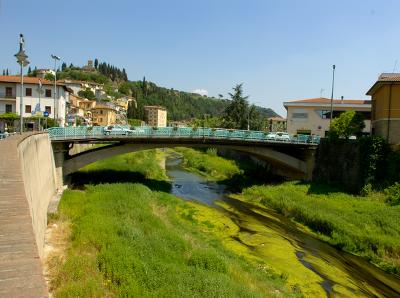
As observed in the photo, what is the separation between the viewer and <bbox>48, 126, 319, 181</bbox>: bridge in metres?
33.8

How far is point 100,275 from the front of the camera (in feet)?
45.4

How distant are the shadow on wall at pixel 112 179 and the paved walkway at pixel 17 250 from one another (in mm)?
27902

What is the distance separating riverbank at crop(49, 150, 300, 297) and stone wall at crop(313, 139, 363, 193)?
14.9m

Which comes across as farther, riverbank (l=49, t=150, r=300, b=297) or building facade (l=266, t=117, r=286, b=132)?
building facade (l=266, t=117, r=286, b=132)

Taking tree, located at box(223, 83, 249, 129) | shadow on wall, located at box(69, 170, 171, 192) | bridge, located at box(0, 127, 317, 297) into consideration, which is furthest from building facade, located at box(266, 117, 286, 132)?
shadow on wall, located at box(69, 170, 171, 192)

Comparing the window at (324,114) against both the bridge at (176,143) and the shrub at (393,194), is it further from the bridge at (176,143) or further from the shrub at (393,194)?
the shrub at (393,194)

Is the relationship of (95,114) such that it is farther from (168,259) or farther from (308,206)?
(168,259)

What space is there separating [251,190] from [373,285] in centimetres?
2156

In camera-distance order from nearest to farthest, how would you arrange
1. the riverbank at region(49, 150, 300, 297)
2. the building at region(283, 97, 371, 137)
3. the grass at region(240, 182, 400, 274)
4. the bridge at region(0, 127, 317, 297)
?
the bridge at region(0, 127, 317, 297)
the riverbank at region(49, 150, 300, 297)
the grass at region(240, 182, 400, 274)
the building at region(283, 97, 371, 137)

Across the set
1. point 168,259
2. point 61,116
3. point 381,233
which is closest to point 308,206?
point 381,233

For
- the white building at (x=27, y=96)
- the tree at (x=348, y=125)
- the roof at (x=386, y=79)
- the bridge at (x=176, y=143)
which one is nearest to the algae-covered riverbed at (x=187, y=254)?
the bridge at (x=176, y=143)

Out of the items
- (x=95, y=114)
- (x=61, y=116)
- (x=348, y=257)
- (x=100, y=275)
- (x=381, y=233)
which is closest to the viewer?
(x=100, y=275)

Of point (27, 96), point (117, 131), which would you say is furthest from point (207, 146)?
point (27, 96)

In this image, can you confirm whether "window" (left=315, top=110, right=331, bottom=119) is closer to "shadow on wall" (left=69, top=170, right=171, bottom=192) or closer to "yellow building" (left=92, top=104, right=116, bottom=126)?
"shadow on wall" (left=69, top=170, right=171, bottom=192)
